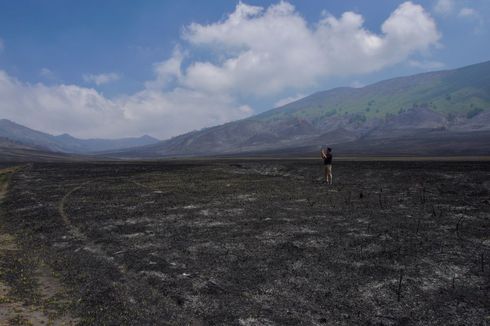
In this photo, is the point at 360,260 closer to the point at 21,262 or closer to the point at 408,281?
the point at 408,281

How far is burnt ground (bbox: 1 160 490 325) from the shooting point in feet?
33.2

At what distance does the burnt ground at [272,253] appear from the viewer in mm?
10125

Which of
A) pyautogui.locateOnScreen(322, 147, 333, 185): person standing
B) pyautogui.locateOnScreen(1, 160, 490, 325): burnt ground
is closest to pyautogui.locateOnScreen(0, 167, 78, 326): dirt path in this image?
pyautogui.locateOnScreen(1, 160, 490, 325): burnt ground

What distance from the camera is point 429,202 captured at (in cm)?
2294

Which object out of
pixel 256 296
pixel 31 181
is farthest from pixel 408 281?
pixel 31 181

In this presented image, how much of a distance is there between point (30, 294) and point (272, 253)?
27.0ft

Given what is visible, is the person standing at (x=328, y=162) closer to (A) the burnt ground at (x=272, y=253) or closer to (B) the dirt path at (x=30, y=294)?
(A) the burnt ground at (x=272, y=253)

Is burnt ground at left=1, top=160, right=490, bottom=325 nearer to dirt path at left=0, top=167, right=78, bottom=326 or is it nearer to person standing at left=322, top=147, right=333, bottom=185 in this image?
dirt path at left=0, top=167, right=78, bottom=326

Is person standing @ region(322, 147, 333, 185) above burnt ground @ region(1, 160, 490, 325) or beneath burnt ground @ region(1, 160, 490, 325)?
above

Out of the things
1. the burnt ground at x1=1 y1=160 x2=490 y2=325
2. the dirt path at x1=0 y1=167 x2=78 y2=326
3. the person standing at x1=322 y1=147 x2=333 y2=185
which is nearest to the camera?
the dirt path at x1=0 y1=167 x2=78 y2=326

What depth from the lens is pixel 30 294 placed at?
36.4 feet

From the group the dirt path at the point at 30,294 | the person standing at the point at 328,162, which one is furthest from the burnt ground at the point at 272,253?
the person standing at the point at 328,162

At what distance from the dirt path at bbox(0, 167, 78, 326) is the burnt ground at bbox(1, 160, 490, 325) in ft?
1.11

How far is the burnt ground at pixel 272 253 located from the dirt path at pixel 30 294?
340 millimetres
